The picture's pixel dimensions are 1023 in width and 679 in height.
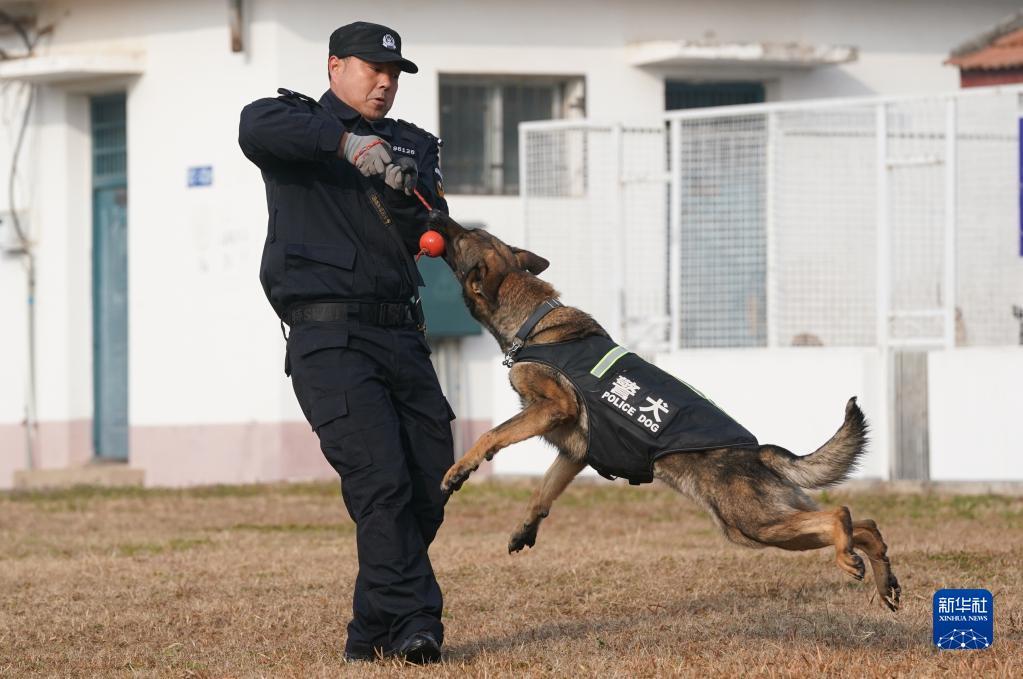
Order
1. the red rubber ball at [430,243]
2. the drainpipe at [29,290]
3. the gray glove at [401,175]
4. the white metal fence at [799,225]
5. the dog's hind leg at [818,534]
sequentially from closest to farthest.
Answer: the dog's hind leg at [818,534]
the gray glove at [401,175]
the red rubber ball at [430,243]
the white metal fence at [799,225]
the drainpipe at [29,290]

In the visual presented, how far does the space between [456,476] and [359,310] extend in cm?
73

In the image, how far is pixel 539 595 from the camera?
27.4ft

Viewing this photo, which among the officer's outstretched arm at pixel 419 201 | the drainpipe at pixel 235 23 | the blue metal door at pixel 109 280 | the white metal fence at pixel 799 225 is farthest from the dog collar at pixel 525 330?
the blue metal door at pixel 109 280

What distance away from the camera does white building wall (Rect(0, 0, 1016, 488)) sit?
1672 centimetres

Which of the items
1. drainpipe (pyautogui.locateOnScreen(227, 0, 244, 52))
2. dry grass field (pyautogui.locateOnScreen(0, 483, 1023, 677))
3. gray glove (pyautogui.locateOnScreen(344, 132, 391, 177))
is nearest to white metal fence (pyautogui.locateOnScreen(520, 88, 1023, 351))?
dry grass field (pyautogui.locateOnScreen(0, 483, 1023, 677))

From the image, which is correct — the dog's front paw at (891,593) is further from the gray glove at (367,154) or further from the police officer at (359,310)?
the gray glove at (367,154)

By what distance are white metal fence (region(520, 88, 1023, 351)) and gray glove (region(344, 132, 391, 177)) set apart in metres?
8.25

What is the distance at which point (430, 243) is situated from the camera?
6.63m

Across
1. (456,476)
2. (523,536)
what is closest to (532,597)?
(523,536)

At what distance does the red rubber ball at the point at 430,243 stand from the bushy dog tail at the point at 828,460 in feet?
4.91

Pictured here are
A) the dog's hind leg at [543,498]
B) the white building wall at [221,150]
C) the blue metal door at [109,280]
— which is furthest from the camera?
the blue metal door at [109,280]

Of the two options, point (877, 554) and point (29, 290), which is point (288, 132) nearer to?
point (877, 554)

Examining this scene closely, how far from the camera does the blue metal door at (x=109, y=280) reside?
59.0 ft

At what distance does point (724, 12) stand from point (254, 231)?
552 cm
